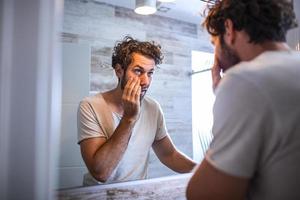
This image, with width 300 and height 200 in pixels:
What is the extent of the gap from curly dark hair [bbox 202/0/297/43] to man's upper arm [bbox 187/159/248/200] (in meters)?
0.33

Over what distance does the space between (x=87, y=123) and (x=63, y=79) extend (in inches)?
7.0

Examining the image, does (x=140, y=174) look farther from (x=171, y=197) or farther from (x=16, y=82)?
(x=16, y=82)

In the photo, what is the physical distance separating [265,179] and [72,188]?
2.07 ft

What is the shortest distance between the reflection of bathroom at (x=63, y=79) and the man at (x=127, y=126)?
Answer: 0.03m

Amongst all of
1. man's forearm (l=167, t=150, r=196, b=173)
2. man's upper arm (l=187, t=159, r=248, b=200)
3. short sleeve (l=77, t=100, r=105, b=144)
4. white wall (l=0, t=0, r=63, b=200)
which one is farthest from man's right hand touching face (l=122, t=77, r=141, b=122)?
white wall (l=0, t=0, r=63, b=200)

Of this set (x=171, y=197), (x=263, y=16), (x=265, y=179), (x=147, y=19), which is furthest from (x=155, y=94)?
(x=265, y=179)

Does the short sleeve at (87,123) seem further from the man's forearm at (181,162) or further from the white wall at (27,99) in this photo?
the white wall at (27,99)

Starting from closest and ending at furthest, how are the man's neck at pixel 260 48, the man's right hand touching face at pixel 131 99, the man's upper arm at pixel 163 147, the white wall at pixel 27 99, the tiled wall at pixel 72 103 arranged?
the white wall at pixel 27 99
the man's neck at pixel 260 48
the tiled wall at pixel 72 103
the man's right hand touching face at pixel 131 99
the man's upper arm at pixel 163 147

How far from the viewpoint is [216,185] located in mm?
501

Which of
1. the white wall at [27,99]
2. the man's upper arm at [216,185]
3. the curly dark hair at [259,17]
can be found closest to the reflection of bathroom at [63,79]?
the white wall at [27,99]

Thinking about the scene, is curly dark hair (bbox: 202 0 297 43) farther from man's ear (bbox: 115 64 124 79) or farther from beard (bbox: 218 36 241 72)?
man's ear (bbox: 115 64 124 79)

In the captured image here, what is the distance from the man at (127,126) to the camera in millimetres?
968

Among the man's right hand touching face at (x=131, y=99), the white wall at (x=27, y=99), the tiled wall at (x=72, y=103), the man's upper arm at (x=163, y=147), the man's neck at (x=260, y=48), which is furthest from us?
the man's upper arm at (x=163, y=147)

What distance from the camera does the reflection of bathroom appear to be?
0.37m
